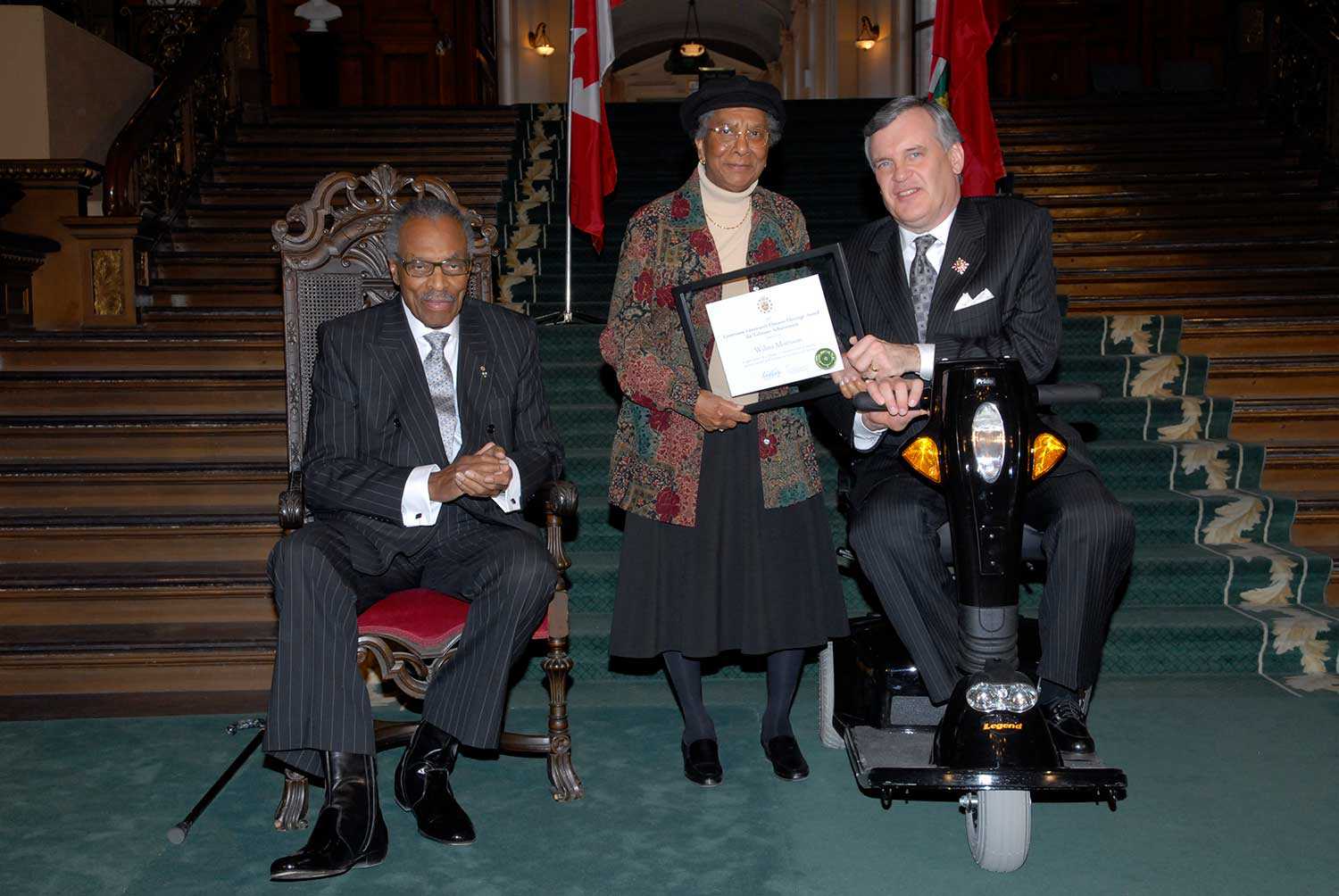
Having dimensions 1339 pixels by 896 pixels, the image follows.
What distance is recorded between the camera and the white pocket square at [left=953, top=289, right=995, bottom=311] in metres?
2.63

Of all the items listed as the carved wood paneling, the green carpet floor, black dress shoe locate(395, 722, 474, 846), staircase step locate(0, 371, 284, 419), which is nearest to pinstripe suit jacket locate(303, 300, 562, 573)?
black dress shoe locate(395, 722, 474, 846)

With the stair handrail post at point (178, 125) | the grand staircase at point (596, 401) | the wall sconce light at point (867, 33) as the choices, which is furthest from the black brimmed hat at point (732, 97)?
the wall sconce light at point (867, 33)

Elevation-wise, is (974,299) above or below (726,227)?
below

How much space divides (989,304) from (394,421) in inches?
55.6

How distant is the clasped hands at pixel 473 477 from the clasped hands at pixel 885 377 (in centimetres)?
77

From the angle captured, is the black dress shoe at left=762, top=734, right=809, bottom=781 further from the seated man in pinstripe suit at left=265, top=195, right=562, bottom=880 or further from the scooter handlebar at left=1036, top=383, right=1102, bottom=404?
the scooter handlebar at left=1036, top=383, right=1102, bottom=404

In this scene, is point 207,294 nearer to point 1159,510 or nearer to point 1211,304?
point 1159,510

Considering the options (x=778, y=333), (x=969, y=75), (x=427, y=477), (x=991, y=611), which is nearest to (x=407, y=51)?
(x=969, y=75)

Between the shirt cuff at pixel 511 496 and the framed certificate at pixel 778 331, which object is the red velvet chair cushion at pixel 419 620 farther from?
the framed certificate at pixel 778 331

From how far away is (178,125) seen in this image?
272 inches

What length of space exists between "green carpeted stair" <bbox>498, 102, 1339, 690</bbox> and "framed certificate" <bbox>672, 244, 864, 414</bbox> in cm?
111

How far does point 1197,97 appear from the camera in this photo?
26.9ft

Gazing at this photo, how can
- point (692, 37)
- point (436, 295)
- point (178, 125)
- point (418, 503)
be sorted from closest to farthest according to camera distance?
point (418, 503)
point (436, 295)
point (178, 125)
point (692, 37)

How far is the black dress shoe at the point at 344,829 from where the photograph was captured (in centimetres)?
230
